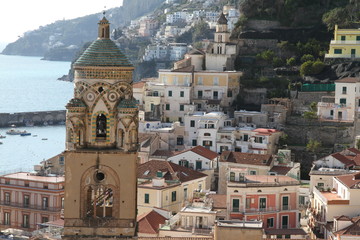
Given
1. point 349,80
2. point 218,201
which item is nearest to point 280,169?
point 218,201

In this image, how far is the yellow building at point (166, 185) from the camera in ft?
153

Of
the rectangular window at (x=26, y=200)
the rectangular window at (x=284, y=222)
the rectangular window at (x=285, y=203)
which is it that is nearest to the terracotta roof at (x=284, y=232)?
the rectangular window at (x=284, y=222)

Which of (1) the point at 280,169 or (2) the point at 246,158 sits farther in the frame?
(2) the point at 246,158

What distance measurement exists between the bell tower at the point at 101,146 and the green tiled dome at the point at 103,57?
2 centimetres

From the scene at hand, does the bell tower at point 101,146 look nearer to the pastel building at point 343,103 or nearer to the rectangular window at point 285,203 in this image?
the rectangular window at point 285,203

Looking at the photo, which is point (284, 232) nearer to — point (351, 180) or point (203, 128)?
point (351, 180)

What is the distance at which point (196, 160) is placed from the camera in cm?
5772

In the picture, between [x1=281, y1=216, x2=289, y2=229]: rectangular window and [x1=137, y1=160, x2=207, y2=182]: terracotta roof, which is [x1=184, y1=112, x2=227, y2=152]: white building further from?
[x1=281, y1=216, x2=289, y2=229]: rectangular window

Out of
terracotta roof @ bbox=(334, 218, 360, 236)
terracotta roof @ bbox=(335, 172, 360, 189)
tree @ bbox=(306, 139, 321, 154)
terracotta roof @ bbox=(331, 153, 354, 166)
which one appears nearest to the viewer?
terracotta roof @ bbox=(334, 218, 360, 236)

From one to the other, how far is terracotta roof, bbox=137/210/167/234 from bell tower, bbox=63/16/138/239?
15940mm

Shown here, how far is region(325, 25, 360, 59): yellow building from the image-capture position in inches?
2869

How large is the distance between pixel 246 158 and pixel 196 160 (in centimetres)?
329

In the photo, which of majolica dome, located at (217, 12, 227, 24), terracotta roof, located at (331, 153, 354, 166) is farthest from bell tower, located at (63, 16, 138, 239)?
majolica dome, located at (217, 12, 227, 24)

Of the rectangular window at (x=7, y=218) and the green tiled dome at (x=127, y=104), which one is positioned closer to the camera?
the green tiled dome at (x=127, y=104)
